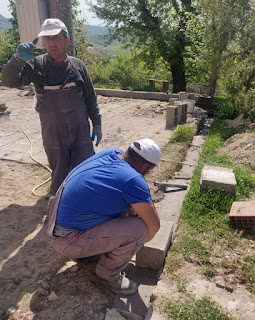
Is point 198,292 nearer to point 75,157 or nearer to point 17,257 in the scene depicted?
point 17,257

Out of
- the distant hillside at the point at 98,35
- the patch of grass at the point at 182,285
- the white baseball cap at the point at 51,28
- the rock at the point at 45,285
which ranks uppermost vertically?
the distant hillside at the point at 98,35

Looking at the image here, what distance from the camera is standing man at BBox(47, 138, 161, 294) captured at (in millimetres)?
2094

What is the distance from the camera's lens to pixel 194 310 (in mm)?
2178

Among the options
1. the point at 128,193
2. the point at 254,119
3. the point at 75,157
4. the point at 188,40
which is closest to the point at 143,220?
the point at 128,193

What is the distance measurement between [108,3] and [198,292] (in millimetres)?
16979

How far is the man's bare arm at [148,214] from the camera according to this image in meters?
2.15

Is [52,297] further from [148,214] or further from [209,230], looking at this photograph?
[209,230]

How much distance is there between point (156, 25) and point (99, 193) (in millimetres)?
15258

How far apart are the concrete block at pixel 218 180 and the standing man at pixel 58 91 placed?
159cm

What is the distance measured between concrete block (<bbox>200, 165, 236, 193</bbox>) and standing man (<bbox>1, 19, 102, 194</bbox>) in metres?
1.59

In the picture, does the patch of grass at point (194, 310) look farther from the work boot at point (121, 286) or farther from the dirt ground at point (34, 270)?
the work boot at point (121, 286)

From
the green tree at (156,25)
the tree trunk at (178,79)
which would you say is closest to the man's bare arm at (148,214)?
the green tree at (156,25)

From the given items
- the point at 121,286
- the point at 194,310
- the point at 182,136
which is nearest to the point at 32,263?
the point at 121,286

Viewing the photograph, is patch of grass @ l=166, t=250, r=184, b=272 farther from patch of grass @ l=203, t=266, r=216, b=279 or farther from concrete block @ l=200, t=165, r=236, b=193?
concrete block @ l=200, t=165, r=236, b=193
